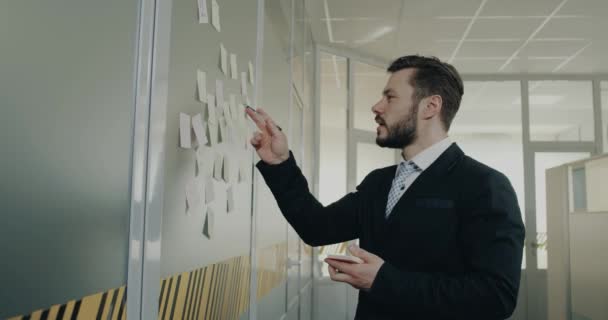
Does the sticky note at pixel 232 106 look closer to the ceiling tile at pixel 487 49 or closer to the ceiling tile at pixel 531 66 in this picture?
the ceiling tile at pixel 487 49

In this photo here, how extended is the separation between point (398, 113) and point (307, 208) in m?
→ 0.40

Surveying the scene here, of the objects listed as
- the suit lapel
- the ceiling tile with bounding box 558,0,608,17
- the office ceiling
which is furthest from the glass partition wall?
the suit lapel

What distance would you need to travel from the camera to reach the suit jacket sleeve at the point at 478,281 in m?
1.20

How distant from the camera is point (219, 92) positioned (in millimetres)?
1469

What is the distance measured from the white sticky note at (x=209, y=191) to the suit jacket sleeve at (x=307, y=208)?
18 centimetres

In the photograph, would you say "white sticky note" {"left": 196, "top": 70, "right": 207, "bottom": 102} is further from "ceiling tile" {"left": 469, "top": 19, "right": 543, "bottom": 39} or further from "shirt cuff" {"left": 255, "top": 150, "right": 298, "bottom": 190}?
"ceiling tile" {"left": 469, "top": 19, "right": 543, "bottom": 39}

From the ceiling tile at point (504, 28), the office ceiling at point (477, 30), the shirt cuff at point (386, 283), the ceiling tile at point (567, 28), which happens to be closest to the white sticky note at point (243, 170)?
the shirt cuff at point (386, 283)

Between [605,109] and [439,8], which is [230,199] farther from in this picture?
Result: [605,109]

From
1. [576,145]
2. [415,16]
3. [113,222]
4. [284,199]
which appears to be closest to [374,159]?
[415,16]

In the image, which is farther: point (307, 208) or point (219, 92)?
point (307, 208)

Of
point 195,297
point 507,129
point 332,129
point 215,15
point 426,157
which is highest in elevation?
point 507,129

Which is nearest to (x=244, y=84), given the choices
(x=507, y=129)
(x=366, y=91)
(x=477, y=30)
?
(x=477, y=30)

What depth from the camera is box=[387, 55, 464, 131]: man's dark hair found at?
1.62 m

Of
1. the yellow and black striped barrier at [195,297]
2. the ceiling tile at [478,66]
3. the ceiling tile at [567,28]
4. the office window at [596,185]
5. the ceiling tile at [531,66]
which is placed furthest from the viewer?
the ceiling tile at [478,66]
